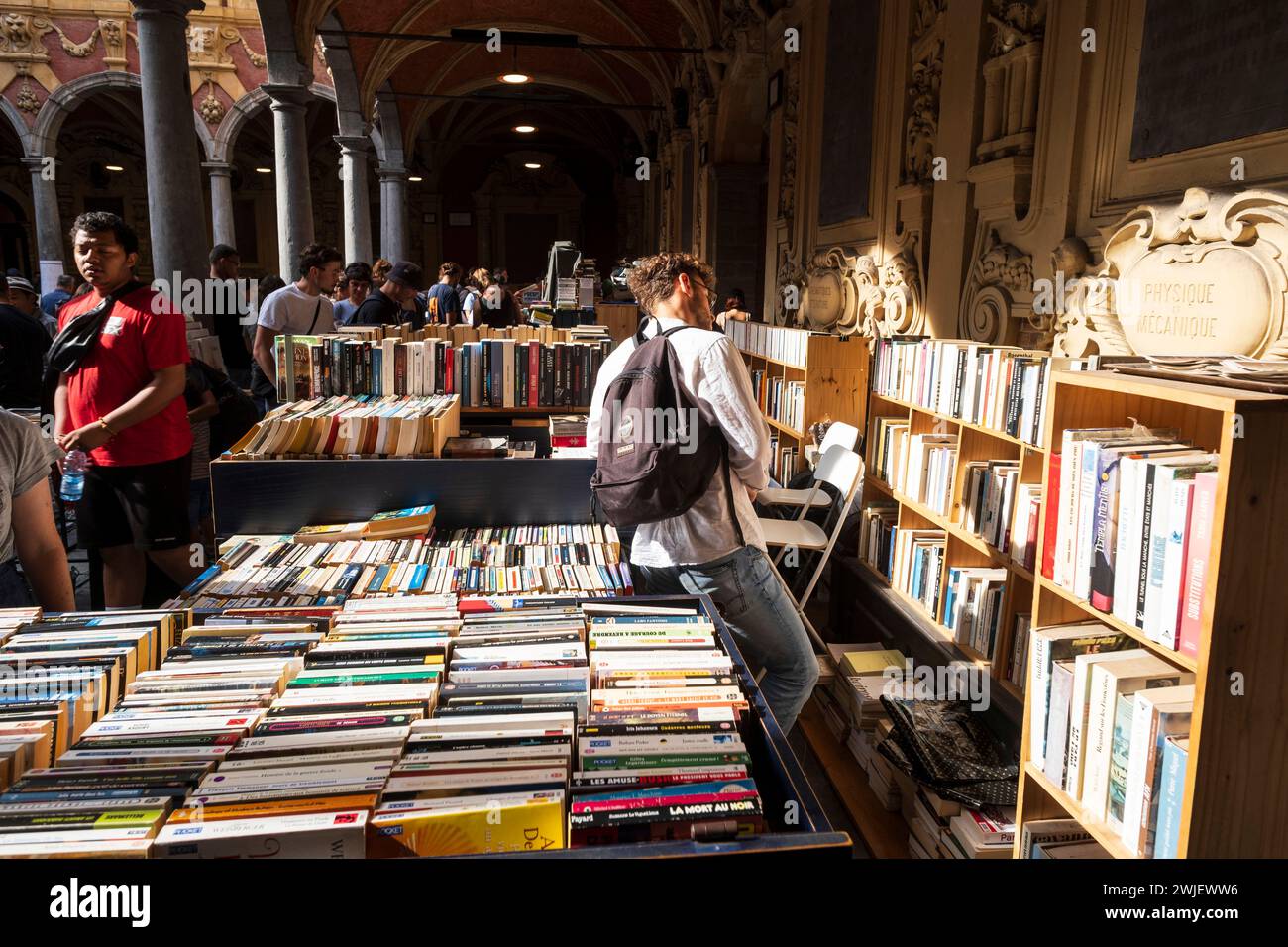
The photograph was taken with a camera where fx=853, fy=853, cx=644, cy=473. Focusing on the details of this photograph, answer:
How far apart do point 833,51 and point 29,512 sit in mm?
5790

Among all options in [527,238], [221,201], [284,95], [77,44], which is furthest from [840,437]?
[527,238]

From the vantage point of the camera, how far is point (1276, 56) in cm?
243

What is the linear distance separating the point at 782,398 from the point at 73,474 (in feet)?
12.0

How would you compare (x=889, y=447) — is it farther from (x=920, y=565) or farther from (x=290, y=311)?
(x=290, y=311)

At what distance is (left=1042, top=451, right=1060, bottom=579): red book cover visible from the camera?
188 centimetres

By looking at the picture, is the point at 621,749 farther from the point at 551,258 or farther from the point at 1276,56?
the point at 551,258

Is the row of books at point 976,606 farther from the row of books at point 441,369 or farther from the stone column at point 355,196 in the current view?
the stone column at point 355,196

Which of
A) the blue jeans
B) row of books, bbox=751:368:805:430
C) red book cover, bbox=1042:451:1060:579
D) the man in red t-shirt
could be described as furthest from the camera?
row of books, bbox=751:368:805:430

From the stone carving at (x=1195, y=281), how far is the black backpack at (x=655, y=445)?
5.25 ft

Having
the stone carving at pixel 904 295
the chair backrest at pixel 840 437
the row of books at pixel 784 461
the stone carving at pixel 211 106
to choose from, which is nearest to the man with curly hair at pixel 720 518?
the chair backrest at pixel 840 437

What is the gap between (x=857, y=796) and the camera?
3.14 m

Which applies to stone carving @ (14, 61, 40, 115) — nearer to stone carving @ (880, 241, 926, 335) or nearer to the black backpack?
stone carving @ (880, 241, 926, 335)

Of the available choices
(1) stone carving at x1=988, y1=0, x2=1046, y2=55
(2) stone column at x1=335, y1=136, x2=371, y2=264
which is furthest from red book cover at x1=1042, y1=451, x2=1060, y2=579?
(2) stone column at x1=335, y1=136, x2=371, y2=264
